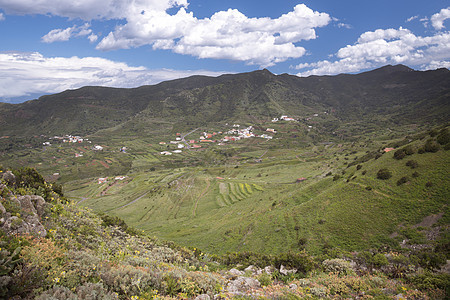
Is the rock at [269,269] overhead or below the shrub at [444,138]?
below

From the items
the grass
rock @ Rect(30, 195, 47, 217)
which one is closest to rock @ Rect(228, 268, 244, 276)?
the grass

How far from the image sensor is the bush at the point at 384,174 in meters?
27.7

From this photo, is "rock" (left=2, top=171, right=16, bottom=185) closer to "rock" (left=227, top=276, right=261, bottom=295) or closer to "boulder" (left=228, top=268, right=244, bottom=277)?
"rock" (left=227, top=276, right=261, bottom=295)

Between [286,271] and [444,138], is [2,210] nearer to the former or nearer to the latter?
[286,271]

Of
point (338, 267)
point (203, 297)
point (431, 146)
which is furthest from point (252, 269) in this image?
point (431, 146)

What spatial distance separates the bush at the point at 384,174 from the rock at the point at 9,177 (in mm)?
38826

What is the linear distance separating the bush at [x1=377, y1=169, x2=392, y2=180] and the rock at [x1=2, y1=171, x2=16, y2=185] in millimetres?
38826

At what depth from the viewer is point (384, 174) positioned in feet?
92.1

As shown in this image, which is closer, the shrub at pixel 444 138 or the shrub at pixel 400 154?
the shrub at pixel 444 138

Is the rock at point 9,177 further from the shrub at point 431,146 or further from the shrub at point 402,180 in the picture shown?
the shrub at point 431,146

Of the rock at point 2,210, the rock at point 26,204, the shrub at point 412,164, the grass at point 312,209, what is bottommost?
the grass at point 312,209

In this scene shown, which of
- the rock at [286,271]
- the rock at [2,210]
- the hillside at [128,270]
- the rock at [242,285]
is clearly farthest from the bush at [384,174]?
the rock at [2,210]

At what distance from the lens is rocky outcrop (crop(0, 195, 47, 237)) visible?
902 centimetres

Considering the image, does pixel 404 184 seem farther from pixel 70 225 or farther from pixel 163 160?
pixel 163 160
